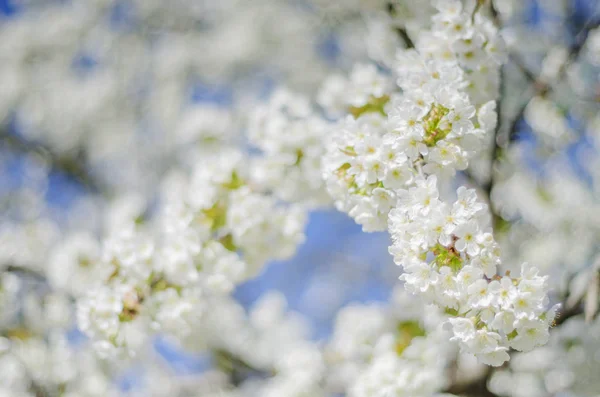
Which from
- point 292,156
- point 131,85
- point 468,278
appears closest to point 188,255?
point 292,156


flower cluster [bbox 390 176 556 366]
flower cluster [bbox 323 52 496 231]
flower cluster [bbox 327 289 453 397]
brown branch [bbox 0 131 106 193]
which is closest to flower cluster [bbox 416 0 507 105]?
flower cluster [bbox 323 52 496 231]

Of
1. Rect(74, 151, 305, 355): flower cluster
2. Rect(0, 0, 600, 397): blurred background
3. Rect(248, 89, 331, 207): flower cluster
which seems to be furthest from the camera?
Rect(0, 0, 600, 397): blurred background

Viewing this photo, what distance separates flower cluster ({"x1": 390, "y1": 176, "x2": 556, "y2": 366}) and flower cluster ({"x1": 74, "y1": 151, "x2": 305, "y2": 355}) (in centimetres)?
128

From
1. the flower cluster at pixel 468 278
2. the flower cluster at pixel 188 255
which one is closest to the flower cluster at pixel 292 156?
the flower cluster at pixel 188 255

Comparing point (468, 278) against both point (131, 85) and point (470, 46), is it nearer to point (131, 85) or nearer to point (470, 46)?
point (470, 46)

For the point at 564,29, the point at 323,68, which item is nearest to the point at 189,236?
the point at 564,29

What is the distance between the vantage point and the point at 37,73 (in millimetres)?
8148

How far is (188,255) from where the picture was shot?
270 cm

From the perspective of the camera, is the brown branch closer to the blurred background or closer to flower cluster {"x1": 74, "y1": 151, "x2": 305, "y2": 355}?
the blurred background

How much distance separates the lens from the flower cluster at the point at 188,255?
255cm

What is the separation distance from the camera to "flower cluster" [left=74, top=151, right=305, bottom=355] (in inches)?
100

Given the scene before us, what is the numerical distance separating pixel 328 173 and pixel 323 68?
5563 millimetres

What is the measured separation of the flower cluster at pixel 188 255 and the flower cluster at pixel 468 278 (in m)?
1.28

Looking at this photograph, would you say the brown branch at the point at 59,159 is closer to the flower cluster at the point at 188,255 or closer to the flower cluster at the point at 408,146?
the flower cluster at the point at 188,255
